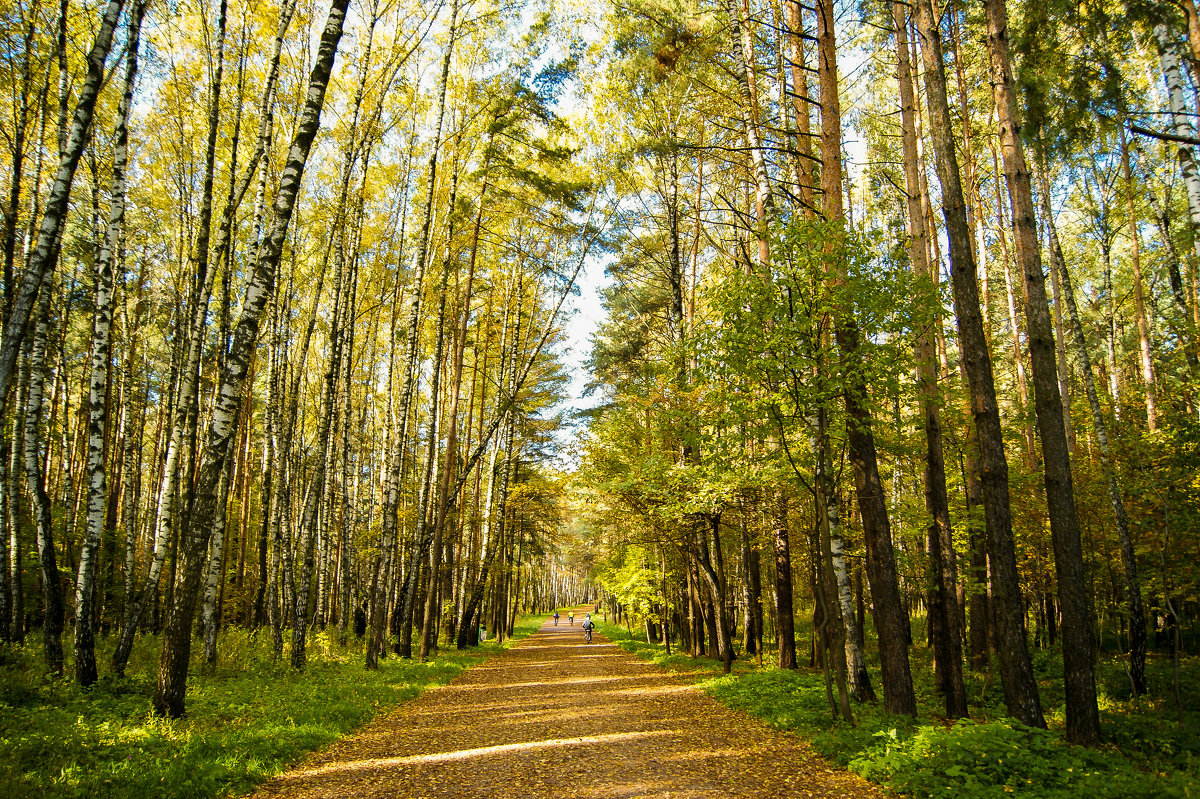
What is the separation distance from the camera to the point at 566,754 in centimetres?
672

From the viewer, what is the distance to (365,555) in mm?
22781

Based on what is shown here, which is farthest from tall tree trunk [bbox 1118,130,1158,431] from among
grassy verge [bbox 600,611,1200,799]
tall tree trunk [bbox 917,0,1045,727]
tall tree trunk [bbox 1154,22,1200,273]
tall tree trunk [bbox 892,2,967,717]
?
tall tree trunk [bbox 917,0,1045,727]

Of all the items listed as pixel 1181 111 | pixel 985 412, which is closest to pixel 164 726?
pixel 985 412

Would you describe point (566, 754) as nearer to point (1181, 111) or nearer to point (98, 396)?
point (98, 396)

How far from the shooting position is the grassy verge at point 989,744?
4.86 metres

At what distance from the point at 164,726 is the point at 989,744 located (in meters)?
8.17

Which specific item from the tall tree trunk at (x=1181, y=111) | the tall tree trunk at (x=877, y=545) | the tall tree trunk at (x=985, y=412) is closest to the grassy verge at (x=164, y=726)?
the tall tree trunk at (x=877, y=545)

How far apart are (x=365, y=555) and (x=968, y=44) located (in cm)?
2458

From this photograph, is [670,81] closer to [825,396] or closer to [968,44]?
[968,44]

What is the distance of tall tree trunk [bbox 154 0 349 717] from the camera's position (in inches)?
257

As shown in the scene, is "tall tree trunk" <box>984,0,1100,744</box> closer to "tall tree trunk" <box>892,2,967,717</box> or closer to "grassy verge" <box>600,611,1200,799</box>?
"grassy verge" <box>600,611,1200,799</box>

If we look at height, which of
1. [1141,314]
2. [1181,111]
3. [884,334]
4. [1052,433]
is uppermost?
[1181,111]

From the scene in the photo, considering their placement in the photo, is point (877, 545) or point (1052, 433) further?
point (877, 545)

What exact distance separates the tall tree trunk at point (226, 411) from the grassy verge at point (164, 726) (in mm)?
555
